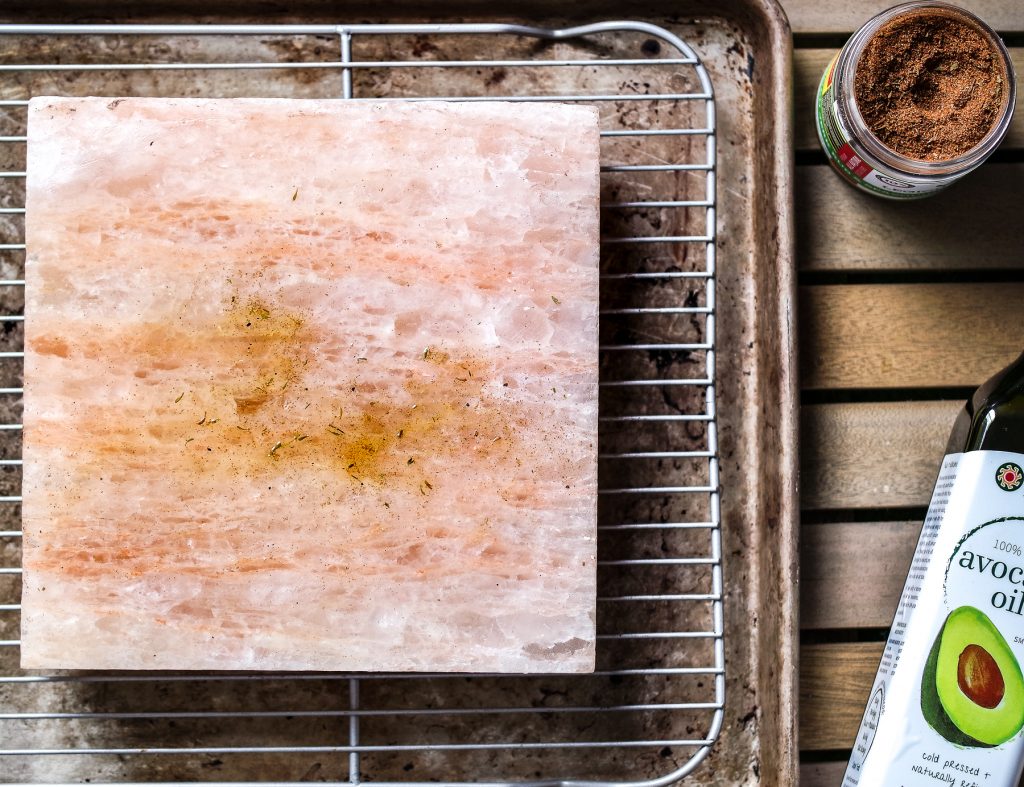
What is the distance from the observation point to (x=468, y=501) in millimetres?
903

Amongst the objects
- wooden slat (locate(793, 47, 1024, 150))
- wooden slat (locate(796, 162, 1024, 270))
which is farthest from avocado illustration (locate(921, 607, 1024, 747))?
wooden slat (locate(793, 47, 1024, 150))

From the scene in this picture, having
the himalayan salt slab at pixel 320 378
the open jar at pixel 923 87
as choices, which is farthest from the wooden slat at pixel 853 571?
the open jar at pixel 923 87

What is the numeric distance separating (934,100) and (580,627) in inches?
26.5

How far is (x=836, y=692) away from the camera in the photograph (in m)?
1.01

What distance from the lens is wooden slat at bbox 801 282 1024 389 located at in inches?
40.4

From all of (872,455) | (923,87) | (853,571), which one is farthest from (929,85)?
(853,571)

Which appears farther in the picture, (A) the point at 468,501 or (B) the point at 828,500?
(B) the point at 828,500

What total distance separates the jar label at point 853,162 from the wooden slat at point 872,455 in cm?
26

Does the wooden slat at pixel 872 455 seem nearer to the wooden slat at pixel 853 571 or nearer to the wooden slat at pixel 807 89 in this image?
the wooden slat at pixel 853 571

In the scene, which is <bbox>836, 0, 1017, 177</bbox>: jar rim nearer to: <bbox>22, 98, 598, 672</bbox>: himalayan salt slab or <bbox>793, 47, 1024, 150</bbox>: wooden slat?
<bbox>793, 47, 1024, 150</bbox>: wooden slat

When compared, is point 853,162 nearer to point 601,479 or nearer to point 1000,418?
point 1000,418

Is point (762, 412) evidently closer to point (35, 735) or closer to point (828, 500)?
point (828, 500)

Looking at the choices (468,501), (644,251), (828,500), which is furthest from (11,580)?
(828,500)

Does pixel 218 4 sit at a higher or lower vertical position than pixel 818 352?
higher
